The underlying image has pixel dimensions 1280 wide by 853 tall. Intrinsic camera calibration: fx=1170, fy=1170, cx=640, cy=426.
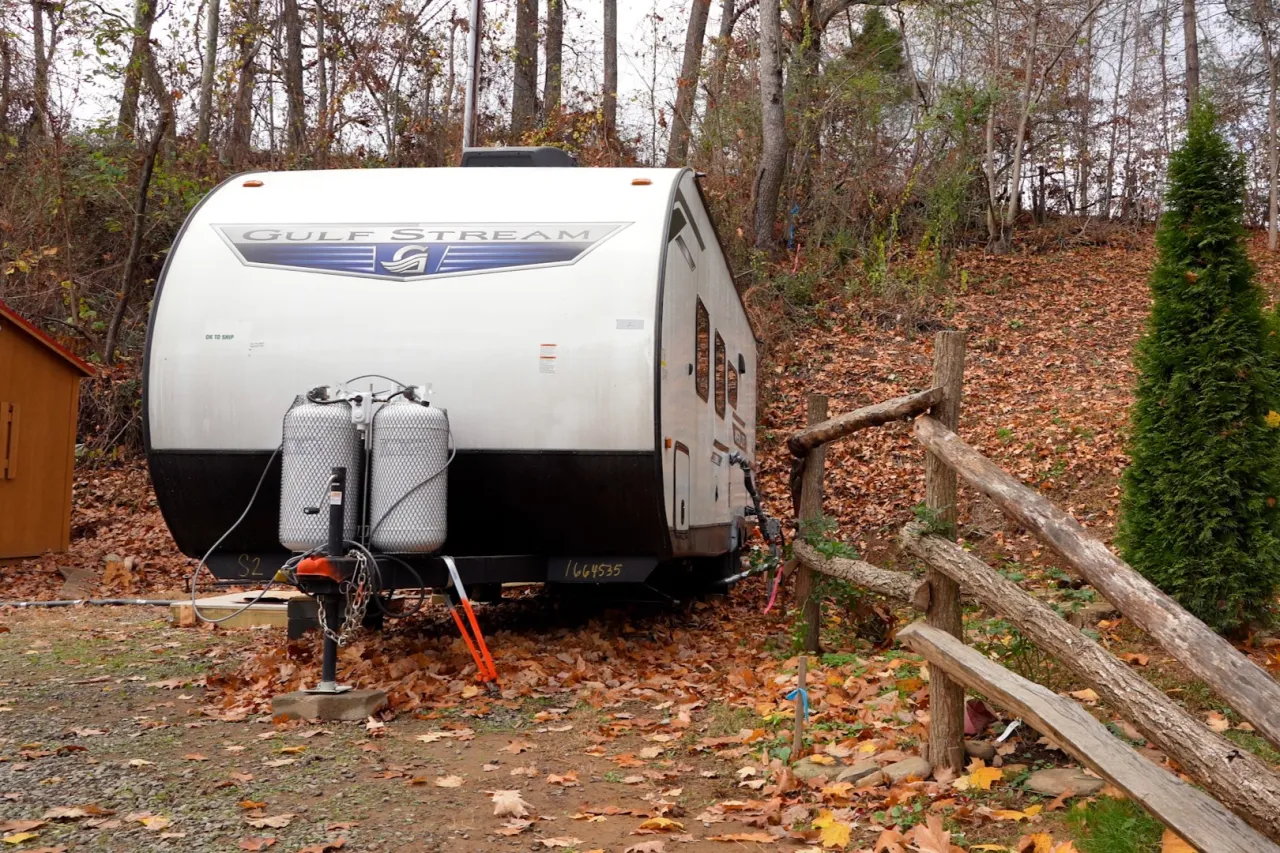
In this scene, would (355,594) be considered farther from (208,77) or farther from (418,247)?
(208,77)

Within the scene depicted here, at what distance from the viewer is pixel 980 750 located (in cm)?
485

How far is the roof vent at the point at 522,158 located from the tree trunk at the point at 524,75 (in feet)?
50.4

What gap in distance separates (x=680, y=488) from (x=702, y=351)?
137 cm

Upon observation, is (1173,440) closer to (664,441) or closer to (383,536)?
(664,441)

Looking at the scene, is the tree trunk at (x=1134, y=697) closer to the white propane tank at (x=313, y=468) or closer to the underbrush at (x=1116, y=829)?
the underbrush at (x=1116, y=829)

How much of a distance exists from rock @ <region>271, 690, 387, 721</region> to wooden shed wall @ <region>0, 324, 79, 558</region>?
8.62 metres

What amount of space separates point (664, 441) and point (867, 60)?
59.9 feet

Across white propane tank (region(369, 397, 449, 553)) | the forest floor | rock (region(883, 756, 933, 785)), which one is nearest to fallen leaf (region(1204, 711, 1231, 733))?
the forest floor

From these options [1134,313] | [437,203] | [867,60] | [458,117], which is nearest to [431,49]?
[458,117]

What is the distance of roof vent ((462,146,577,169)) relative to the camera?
7.98 meters

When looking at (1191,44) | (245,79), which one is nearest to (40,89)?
(245,79)

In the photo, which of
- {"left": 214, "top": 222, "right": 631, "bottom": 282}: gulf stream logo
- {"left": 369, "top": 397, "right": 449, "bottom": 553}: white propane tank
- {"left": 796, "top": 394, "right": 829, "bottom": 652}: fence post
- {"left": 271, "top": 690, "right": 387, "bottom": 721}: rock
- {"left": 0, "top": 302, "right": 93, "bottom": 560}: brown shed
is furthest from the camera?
{"left": 0, "top": 302, "right": 93, "bottom": 560}: brown shed

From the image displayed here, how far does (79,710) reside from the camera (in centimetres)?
625

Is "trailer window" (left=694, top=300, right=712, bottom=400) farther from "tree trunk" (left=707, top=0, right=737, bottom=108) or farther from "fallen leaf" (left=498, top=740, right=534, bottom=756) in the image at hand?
"tree trunk" (left=707, top=0, right=737, bottom=108)
